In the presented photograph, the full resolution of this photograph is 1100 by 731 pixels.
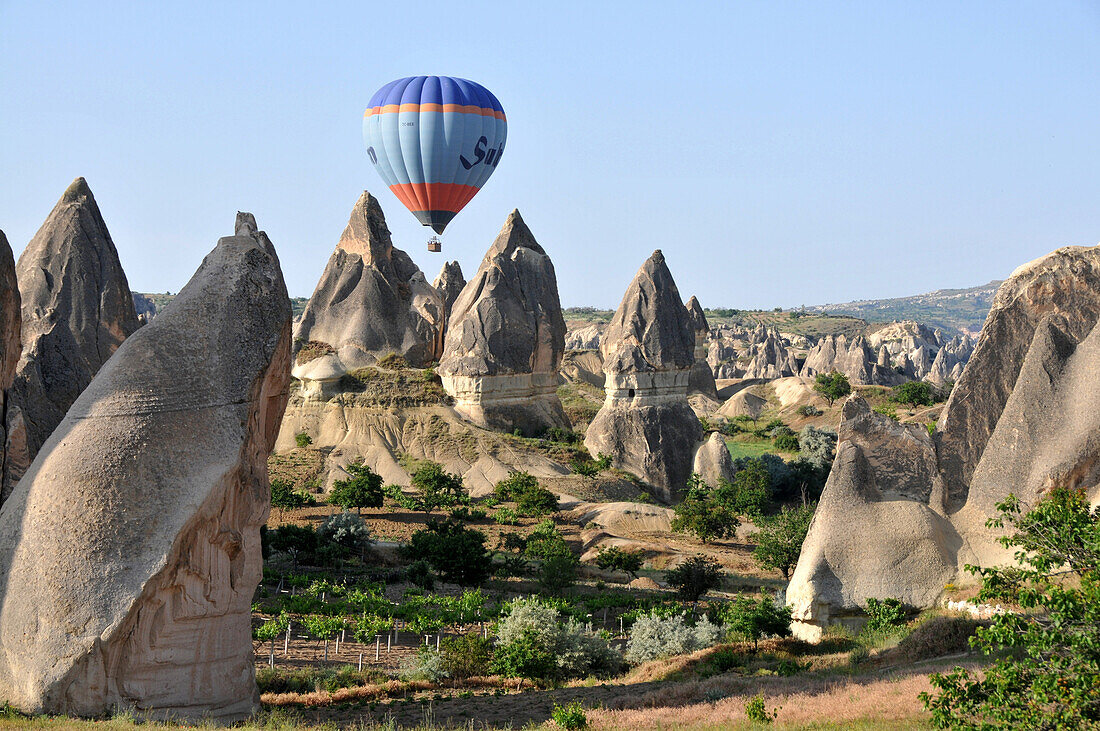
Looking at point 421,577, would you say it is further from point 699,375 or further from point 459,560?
point 699,375

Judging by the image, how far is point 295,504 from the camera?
2750cm

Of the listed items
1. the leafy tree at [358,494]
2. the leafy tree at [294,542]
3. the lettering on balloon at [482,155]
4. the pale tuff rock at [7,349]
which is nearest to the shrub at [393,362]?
the lettering on balloon at [482,155]

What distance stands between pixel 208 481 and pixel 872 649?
850cm

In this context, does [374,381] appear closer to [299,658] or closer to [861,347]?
[299,658]

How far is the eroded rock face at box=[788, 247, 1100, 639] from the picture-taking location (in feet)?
45.4

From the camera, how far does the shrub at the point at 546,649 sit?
525 inches

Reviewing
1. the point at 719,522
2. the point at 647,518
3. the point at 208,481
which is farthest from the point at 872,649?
the point at 647,518

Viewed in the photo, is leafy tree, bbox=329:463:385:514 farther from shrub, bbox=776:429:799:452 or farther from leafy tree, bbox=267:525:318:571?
shrub, bbox=776:429:799:452

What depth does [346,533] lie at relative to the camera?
23219mm

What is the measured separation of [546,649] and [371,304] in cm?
3148

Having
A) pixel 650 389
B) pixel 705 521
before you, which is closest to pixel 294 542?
pixel 705 521

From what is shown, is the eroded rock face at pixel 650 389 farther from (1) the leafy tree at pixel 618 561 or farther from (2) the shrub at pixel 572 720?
(2) the shrub at pixel 572 720

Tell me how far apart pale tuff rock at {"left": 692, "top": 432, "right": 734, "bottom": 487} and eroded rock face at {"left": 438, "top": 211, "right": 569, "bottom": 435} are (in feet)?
19.6

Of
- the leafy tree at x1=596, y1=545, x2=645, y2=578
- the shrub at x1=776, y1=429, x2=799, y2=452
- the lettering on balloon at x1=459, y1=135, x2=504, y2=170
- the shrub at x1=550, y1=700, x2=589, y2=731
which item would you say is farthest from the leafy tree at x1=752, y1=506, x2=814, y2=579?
the lettering on balloon at x1=459, y1=135, x2=504, y2=170
